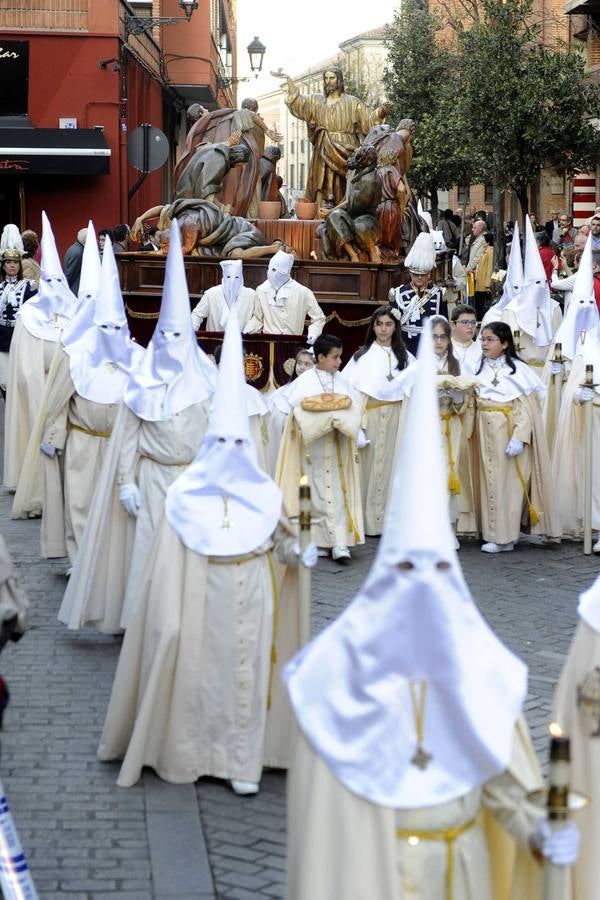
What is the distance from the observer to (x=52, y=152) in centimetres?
2831

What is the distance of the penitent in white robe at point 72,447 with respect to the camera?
32.7 feet

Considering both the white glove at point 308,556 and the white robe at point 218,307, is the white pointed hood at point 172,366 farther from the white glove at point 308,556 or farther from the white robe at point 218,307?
the white robe at point 218,307

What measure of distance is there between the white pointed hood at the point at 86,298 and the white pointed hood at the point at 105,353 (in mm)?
230

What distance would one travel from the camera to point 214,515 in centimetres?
636

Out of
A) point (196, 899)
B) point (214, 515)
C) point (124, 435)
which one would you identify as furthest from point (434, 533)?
point (124, 435)

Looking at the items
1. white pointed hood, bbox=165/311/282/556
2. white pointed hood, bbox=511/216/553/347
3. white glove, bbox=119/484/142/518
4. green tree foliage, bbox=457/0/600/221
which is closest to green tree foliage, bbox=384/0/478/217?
green tree foliage, bbox=457/0/600/221

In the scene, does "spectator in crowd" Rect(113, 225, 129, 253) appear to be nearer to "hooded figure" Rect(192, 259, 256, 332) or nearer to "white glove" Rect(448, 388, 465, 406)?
"hooded figure" Rect(192, 259, 256, 332)

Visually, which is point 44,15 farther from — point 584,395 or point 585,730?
point 585,730

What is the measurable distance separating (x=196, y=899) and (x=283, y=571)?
1666 millimetres

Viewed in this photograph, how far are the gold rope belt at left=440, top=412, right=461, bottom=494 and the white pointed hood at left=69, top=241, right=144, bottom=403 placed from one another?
2.76 metres

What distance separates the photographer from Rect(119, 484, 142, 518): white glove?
7.96 metres

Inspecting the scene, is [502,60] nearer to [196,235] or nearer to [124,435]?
[196,235]

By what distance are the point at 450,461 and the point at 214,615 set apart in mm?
5436

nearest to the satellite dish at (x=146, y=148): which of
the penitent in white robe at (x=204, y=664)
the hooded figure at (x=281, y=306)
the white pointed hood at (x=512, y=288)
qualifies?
the white pointed hood at (x=512, y=288)
